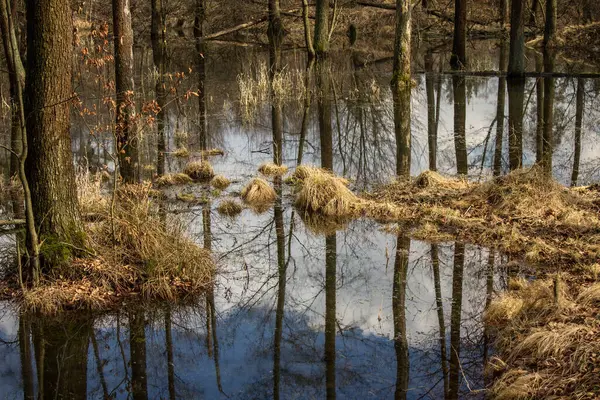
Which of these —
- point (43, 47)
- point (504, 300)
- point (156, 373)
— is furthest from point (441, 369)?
point (43, 47)

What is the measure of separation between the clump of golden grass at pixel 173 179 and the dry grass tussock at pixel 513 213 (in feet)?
11.8

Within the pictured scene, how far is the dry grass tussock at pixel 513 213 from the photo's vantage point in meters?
8.45

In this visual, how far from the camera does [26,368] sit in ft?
20.2

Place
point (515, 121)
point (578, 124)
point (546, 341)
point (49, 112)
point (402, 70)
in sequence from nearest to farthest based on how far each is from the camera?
point (546, 341), point (49, 112), point (578, 124), point (515, 121), point (402, 70)

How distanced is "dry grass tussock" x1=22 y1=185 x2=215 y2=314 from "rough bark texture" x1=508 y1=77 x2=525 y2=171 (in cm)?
606

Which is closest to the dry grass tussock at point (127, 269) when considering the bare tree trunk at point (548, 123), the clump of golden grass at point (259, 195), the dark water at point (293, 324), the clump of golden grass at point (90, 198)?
the dark water at point (293, 324)

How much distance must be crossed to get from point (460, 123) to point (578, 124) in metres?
2.79

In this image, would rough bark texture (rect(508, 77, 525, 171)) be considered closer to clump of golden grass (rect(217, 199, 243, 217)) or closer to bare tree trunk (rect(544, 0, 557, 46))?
clump of golden grass (rect(217, 199, 243, 217))

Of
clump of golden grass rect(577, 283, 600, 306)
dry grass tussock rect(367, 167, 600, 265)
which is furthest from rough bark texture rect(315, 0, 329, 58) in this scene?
clump of golden grass rect(577, 283, 600, 306)

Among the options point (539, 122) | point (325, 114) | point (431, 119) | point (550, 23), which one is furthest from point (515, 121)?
point (550, 23)

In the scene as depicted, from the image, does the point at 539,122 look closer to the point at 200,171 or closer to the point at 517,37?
the point at 517,37

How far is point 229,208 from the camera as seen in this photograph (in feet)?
35.9

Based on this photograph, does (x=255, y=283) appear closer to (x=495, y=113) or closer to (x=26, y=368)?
(x=26, y=368)

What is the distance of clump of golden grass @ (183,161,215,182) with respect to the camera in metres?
13.0
